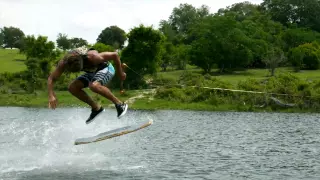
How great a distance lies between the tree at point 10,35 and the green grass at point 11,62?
52716 mm

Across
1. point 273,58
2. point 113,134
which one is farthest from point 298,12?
point 113,134

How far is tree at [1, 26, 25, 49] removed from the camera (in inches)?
6673

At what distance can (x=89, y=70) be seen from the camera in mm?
15922

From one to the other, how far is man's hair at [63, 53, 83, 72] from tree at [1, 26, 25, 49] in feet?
527

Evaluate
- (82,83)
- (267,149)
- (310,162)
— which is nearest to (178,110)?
(267,149)

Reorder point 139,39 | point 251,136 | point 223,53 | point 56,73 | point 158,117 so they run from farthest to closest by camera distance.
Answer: point 223,53
point 139,39
point 158,117
point 251,136
point 56,73

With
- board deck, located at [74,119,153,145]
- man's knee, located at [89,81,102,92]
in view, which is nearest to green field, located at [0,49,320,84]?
board deck, located at [74,119,153,145]

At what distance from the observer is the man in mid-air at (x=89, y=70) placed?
1507 cm

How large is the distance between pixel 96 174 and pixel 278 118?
3090cm

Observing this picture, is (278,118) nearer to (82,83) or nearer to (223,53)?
(82,83)

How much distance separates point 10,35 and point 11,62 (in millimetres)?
75280

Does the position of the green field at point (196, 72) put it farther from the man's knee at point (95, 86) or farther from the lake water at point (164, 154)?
the man's knee at point (95, 86)

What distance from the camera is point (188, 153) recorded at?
1016 inches

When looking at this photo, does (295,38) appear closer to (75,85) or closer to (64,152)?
(64,152)
